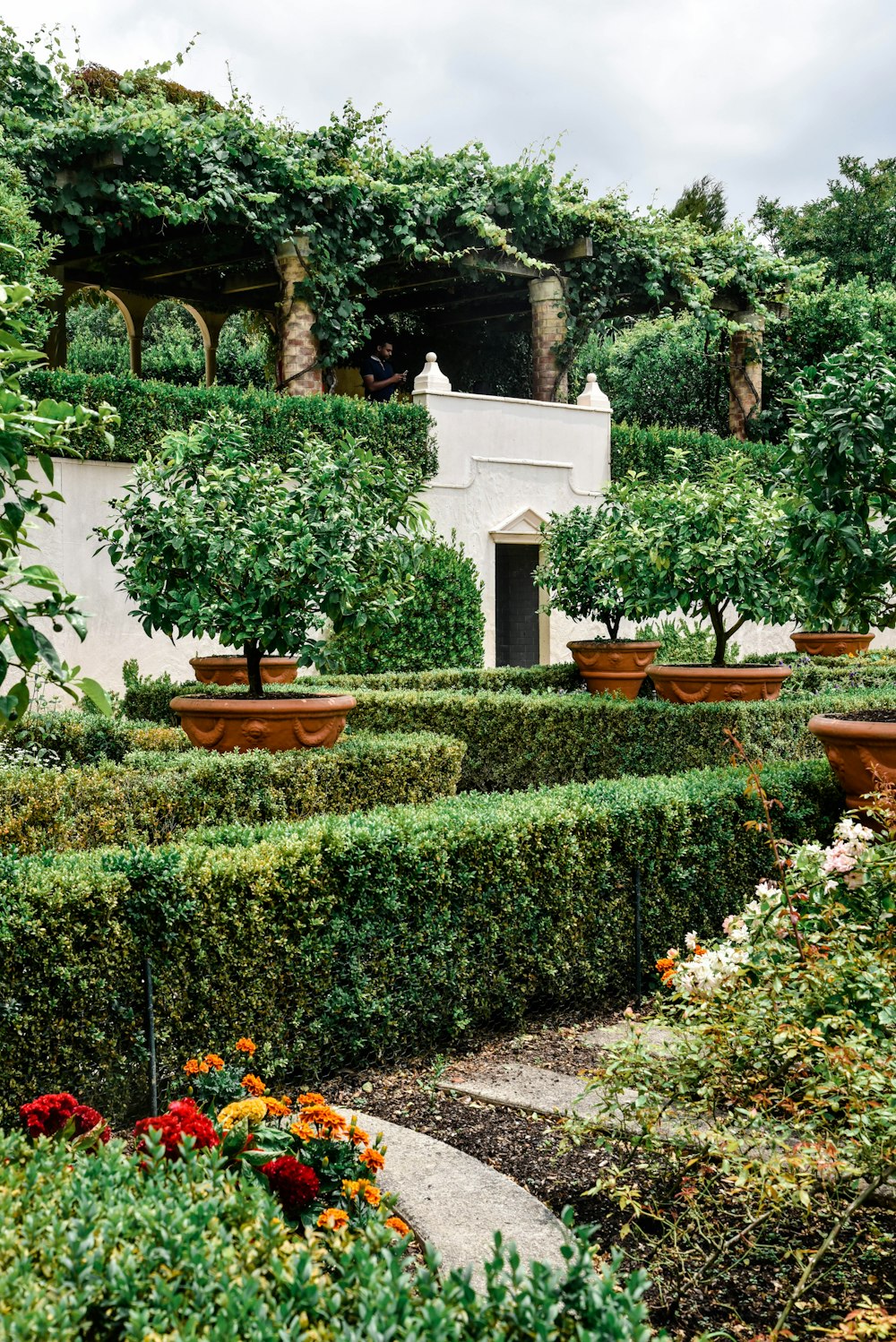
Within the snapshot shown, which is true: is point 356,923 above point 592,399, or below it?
below

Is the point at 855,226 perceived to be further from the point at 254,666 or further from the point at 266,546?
the point at 266,546

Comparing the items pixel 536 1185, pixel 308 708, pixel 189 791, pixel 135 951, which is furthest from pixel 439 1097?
pixel 308 708

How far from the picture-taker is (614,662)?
13148mm

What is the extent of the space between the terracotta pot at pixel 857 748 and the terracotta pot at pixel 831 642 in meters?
10.4

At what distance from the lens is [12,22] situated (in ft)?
44.9

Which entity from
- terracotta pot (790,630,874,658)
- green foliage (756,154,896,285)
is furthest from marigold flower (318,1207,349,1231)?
green foliage (756,154,896,285)

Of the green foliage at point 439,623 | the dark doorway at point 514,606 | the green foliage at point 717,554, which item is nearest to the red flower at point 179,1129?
the green foliage at point 717,554

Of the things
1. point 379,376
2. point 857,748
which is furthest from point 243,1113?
point 379,376

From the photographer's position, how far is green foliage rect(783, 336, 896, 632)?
5645 millimetres

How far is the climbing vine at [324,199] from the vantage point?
540 inches

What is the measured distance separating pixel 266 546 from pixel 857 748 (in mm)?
3520

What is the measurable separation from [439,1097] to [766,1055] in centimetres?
133

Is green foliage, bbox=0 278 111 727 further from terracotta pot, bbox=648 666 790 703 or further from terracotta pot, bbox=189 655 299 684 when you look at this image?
terracotta pot, bbox=189 655 299 684

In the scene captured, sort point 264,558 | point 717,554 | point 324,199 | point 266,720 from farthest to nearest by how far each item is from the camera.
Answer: point 324,199, point 717,554, point 266,720, point 264,558
